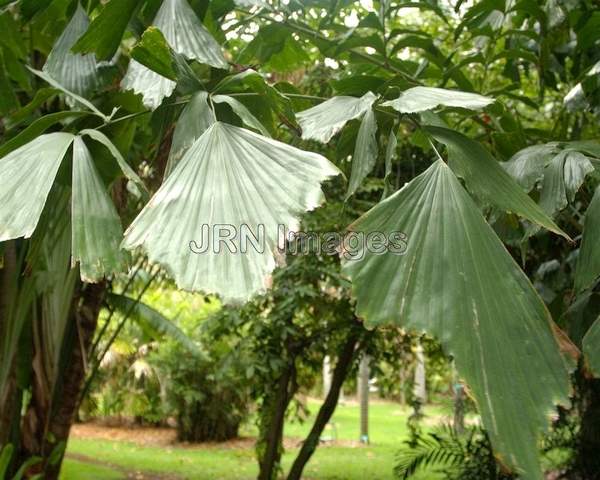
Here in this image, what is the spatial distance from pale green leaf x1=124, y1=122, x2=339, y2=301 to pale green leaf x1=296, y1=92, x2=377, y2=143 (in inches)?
6.8

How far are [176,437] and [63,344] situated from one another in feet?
22.3

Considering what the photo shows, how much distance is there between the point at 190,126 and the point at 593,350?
2.29 feet

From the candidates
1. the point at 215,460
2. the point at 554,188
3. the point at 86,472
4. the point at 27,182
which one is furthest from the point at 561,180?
the point at 215,460

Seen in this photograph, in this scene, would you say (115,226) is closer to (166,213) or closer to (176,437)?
(166,213)

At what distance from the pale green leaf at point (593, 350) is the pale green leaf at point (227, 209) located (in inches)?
18.2

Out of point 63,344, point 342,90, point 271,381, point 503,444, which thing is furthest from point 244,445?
point 503,444

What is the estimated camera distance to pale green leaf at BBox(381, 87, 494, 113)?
2.93ft

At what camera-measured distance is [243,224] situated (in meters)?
0.70

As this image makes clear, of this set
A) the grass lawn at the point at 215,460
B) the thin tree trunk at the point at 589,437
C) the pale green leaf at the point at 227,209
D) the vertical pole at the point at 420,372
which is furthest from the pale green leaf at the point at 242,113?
the grass lawn at the point at 215,460

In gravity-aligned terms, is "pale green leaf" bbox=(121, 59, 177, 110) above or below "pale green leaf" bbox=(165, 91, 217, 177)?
above

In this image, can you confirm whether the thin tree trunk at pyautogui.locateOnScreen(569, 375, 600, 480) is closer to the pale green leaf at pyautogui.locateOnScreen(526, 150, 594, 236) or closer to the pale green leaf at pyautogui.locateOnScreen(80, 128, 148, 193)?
the pale green leaf at pyautogui.locateOnScreen(526, 150, 594, 236)

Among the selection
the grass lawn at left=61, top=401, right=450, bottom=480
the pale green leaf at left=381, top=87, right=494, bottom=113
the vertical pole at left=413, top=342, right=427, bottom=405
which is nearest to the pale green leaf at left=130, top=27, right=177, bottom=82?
the pale green leaf at left=381, top=87, right=494, bottom=113

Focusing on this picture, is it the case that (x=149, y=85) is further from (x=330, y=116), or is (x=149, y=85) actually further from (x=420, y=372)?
(x=420, y=372)

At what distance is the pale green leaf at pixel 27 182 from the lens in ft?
2.53
